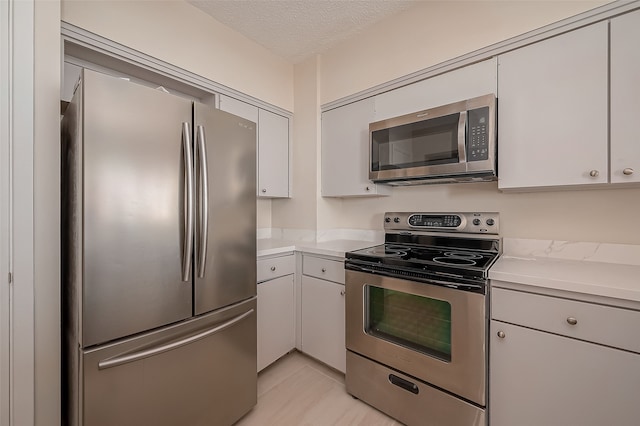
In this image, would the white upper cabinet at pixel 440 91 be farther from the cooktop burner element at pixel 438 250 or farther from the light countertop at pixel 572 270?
the light countertop at pixel 572 270

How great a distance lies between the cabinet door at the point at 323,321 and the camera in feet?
6.34

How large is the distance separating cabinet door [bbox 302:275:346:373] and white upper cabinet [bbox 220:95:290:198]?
0.87 m

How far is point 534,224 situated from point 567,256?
0.23m

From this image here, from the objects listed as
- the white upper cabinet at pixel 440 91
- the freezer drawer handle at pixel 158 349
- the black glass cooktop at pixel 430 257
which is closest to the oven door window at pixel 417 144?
the white upper cabinet at pixel 440 91

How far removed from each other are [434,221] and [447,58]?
3.54 ft

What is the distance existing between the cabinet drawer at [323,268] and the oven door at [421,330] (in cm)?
16

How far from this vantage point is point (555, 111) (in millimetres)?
1365

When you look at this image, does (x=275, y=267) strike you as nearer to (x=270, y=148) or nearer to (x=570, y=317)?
(x=270, y=148)

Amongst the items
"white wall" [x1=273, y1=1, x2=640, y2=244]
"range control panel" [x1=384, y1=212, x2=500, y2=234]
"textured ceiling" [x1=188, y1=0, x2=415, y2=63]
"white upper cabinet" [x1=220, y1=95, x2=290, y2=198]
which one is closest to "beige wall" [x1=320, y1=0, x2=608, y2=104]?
"white wall" [x1=273, y1=1, x2=640, y2=244]

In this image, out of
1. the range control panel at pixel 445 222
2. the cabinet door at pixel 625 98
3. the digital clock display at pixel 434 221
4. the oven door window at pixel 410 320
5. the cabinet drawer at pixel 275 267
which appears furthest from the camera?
the cabinet drawer at pixel 275 267

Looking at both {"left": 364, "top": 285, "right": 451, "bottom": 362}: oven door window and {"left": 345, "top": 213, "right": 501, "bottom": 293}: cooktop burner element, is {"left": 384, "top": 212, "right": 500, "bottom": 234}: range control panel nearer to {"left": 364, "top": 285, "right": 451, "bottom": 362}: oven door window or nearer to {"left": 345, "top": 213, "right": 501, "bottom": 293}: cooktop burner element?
{"left": 345, "top": 213, "right": 501, "bottom": 293}: cooktop burner element

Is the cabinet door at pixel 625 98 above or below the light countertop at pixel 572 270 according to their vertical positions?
above

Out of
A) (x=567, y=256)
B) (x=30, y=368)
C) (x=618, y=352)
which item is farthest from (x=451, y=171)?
(x=30, y=368)

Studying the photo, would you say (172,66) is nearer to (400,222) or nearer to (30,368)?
(30,368)
